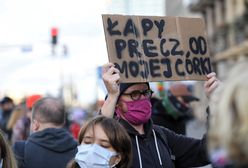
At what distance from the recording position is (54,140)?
15.8 ft

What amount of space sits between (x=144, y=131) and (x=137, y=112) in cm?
13

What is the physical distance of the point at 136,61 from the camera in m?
3.83

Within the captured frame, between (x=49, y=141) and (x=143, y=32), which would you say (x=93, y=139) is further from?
(x=49, y=141)

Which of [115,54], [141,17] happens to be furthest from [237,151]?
[141,17]

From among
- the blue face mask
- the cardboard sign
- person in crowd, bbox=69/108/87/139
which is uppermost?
the cardboard sign

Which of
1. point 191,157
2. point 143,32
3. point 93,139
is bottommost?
point 191,157

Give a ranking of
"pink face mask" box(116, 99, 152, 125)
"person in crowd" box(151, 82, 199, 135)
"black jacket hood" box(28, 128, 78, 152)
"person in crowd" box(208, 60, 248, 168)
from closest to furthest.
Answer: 1. "person in crowd" box(208, 60, 248, 168)
2. "pink face mask" box(116, 99, 152, 125)
3. "black jacket hood" box(28, 128, 78, 152)
4. "person in crowd" box(151, 82, 199, 135)

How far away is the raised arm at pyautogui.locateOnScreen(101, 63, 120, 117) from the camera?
3613 mm

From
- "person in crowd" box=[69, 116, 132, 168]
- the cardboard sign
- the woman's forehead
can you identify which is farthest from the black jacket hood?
"person in crowd" box=[69, 116, 132, 168]

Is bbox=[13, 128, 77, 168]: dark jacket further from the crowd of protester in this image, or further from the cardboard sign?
the cardboard sign

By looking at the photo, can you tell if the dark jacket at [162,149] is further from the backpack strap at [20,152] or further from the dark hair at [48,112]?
the dark hair at [48,112]

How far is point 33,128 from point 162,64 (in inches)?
60.9

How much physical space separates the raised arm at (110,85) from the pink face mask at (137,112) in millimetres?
156

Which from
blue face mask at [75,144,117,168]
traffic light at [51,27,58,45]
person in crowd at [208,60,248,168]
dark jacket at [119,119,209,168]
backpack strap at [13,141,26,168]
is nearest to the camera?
person in crowd at [208,60,248,168]
